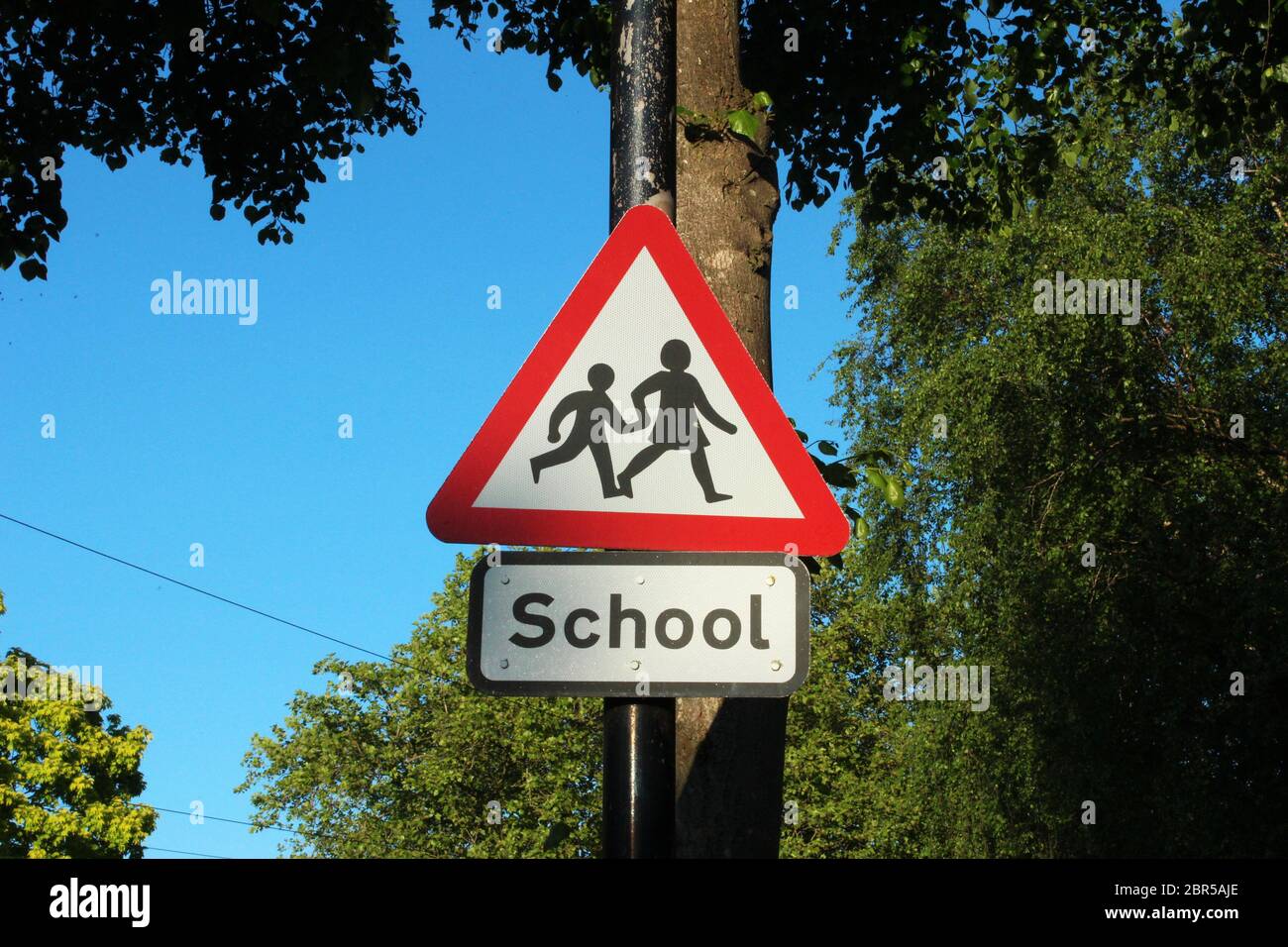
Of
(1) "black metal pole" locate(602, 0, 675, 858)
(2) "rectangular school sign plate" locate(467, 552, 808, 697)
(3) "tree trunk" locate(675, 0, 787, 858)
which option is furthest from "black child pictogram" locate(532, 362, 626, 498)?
(3) "tree trunk" locate(675, 0, 787, 858)

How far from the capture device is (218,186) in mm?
10039

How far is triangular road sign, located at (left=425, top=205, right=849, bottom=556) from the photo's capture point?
112 inches

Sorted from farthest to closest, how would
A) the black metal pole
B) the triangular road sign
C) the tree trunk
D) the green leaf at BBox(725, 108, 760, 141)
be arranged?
the green leaf at BBox(725, 108, 760, 141)
the tree trunk
the triangular road sign
the black metal pole

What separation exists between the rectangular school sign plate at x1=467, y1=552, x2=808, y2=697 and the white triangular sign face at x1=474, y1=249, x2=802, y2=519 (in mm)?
149

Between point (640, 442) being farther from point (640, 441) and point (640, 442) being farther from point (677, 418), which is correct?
point (677, 418)

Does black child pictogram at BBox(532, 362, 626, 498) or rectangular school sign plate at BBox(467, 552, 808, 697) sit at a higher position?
black child pictogram at BBox(532, 362, 626, 498)

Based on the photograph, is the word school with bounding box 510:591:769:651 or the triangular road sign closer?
the word school with bounding box 510:591:769:651

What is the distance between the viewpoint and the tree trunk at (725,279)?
3859 mm

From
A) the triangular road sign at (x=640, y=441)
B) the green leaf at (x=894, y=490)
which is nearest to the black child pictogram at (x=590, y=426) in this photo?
the triangular road sign at (x=640, y=441)

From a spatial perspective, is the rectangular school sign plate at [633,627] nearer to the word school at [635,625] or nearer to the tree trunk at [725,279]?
the word school at [635,625]

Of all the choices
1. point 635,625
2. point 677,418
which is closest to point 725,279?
point 677,418

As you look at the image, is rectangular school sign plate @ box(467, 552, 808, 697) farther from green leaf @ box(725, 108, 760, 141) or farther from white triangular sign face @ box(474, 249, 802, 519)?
green leaf @ box(725, 108, 760, 141)
